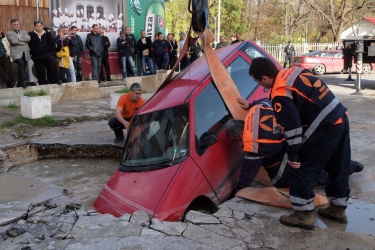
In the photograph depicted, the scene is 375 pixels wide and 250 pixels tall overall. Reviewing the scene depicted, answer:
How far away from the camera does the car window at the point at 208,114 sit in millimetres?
4883

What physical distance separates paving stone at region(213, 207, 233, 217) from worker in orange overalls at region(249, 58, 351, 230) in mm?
497

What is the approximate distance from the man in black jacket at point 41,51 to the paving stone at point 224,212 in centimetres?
883

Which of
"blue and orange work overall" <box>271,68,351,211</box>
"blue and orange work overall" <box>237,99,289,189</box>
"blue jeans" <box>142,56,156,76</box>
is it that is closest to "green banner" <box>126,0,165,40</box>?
"blue jeans" <box>142,56,156,76</box>

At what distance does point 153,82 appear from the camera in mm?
14883

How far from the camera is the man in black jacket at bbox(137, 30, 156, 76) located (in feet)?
50.9

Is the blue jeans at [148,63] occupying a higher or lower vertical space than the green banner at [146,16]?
lower

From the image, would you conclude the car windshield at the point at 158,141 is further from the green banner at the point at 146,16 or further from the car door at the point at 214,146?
the green banner at the point at 146,16

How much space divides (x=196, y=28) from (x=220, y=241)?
2.72m

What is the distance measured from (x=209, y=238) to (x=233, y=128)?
5.23 feet

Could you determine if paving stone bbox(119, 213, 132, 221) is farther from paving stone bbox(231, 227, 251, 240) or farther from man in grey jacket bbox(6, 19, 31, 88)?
man in grey jacket bbox(6, 19, 31, 88)

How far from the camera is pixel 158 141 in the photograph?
4.85 m

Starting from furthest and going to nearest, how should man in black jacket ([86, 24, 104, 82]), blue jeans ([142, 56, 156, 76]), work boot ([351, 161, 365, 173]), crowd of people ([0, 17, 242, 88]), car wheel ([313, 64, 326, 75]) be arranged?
car wheel ([313, 64, 326, 75])
blue jeans ([142, 56, 156, 76])
man in black jacket ([86, 24, 104, 82])
crowd of people ([0, 17, 242, 88])
work boot ([351, 161, 365, 173])

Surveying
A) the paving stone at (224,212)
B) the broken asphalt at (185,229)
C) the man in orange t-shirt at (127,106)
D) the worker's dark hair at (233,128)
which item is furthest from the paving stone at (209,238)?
the man in orange t-shirt at (127,106)

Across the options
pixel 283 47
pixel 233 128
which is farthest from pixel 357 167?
pixel 283 47
